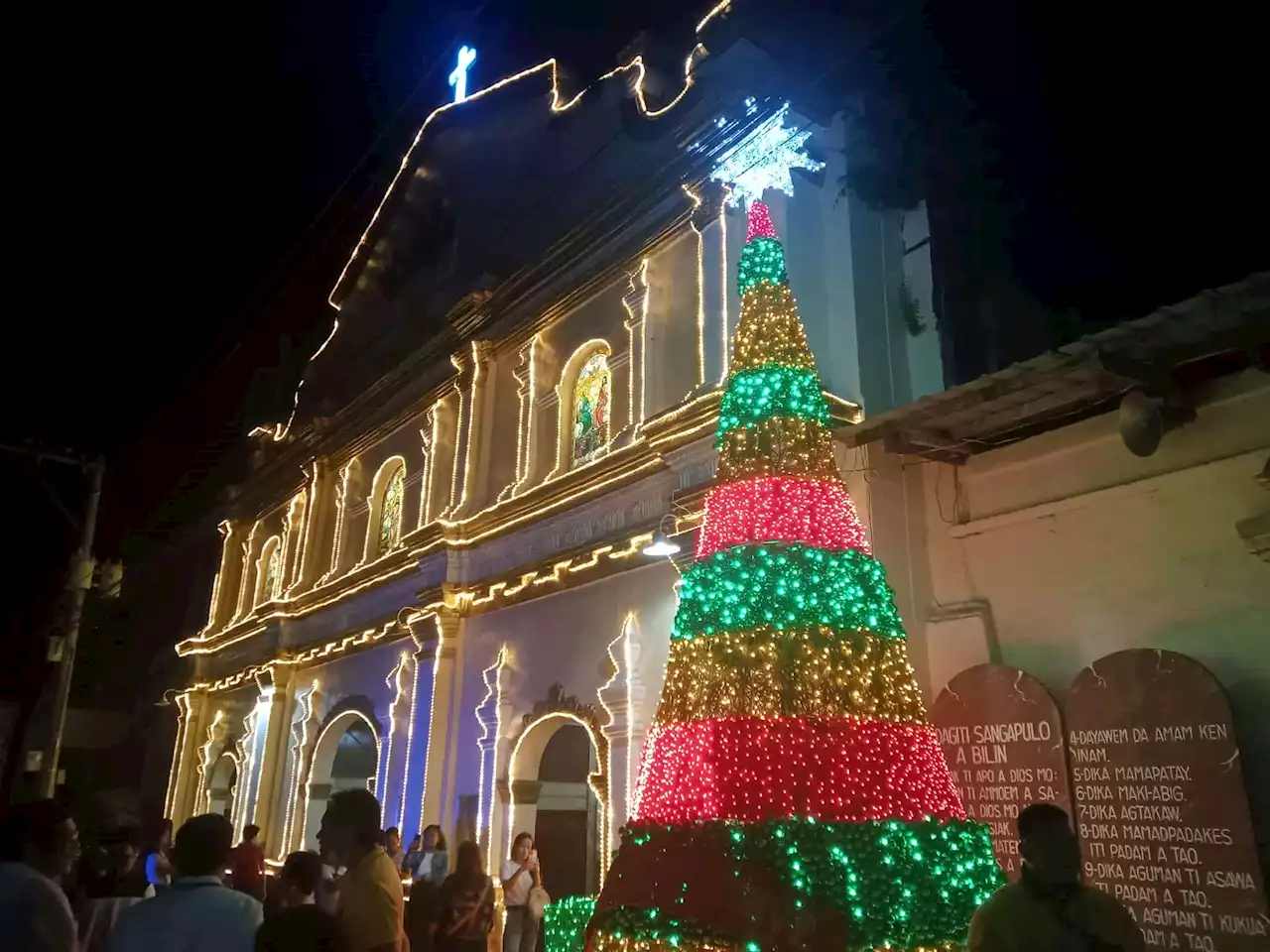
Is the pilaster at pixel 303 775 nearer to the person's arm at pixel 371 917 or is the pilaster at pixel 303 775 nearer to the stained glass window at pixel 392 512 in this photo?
the stained glass window at pixel 392 512

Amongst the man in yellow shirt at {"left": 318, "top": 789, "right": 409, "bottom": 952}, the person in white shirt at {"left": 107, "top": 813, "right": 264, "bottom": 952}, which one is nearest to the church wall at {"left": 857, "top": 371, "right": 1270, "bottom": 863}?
the man in yellow shirt at {"left": 318, "top": 789, "right": 409, "bottom": 952}

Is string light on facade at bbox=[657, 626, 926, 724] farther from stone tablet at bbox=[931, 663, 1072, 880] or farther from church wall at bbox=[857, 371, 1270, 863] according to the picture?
church wall at bbox=[857, 371, 1270, 863]

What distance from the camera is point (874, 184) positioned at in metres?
8.62

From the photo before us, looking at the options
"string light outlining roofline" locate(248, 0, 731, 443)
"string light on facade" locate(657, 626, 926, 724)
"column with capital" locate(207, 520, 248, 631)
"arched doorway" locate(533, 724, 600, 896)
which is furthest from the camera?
"column with capital" locate(207, 520, 248, 631)

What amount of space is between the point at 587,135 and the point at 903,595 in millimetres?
7181

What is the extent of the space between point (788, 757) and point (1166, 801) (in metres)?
2.55

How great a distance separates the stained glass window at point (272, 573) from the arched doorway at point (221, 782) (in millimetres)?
3189

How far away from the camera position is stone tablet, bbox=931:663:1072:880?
6246mm

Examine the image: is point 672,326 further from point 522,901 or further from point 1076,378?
point 522,901

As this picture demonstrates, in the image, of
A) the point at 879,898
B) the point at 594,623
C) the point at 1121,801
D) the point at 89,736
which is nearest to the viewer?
the point at 879,898

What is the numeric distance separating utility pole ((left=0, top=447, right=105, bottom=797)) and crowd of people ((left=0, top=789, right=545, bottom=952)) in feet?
26.1

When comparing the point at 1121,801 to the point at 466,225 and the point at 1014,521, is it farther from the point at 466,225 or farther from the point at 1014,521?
the point at 466,225

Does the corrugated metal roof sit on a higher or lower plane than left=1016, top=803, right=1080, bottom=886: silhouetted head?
higher

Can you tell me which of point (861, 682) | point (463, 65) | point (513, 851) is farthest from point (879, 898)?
point (463, 65)
